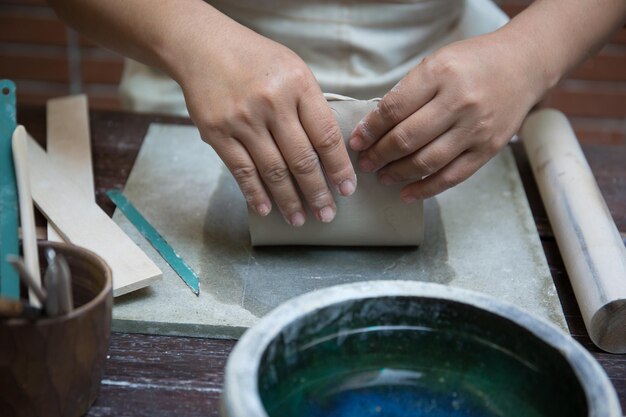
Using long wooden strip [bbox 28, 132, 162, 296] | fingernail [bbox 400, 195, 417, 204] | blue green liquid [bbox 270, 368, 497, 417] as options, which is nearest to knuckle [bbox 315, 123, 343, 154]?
fingernail [bbox 400, 195, 417, 204]

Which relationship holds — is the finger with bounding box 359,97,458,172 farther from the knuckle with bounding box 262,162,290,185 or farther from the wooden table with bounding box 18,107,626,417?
the wooden table with bounding box 18,107,626,417

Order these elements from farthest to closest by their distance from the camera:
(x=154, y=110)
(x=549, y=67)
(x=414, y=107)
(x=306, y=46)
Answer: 1. (x=154, y=110)
2. (x=306, y=46)
3. (x=549, y=67)
4. (x=414, y=107)

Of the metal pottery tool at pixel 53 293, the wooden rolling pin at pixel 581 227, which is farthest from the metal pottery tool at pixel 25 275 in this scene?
the wooden rolling pin at pixel 581 227

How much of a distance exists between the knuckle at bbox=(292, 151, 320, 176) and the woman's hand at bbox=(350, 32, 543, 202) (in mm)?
45

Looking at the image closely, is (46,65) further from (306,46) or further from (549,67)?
(549,67)

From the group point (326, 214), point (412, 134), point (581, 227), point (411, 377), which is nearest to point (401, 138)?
point (412, 134)

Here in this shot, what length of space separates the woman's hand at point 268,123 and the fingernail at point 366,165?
2 centimetres

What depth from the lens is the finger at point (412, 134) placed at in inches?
31.6

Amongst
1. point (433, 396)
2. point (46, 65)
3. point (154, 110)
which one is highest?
point (433, 396)

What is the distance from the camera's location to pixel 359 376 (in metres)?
0.54

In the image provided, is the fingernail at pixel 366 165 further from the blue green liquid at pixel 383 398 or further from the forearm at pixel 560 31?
the blue green liquid at pixel 383 398

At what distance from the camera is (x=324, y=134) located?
0.79 metres

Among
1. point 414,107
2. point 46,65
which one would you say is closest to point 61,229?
point 414,107

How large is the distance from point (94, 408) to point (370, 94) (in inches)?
29.5
